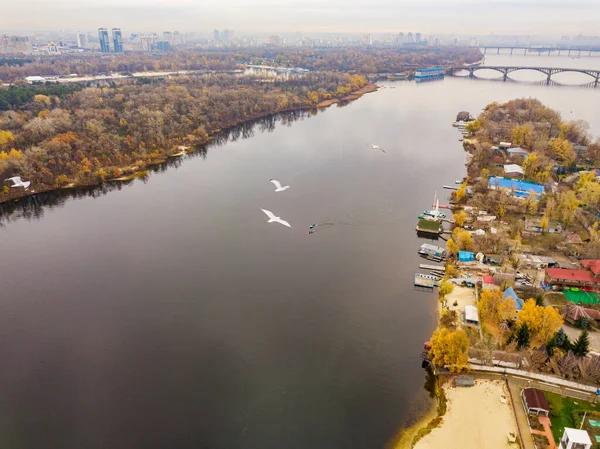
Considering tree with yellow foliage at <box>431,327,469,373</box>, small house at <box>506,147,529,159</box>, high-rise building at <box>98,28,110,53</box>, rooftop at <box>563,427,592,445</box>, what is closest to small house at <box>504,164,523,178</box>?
small house at <box>506,147,529,159</box>

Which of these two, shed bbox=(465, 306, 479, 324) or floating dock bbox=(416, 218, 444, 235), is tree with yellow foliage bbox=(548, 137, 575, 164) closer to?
floating dock bbox=(416, 218, 444, 235)

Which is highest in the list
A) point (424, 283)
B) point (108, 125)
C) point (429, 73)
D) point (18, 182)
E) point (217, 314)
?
point (429, 73)

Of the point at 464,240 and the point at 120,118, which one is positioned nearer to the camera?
the point at 464,240

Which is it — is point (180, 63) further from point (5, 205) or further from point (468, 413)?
point (468, 413)

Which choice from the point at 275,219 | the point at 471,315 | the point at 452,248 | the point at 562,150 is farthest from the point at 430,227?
the point at 562,150

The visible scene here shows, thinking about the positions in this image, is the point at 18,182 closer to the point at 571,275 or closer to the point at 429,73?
the point at 571,275

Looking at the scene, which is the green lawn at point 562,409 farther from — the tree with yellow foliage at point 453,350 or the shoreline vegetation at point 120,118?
the shoreline vegetation at point 120,118

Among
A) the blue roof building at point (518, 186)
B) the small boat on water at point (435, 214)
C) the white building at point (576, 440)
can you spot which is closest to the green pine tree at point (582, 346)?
the white building at point (576, 440)
